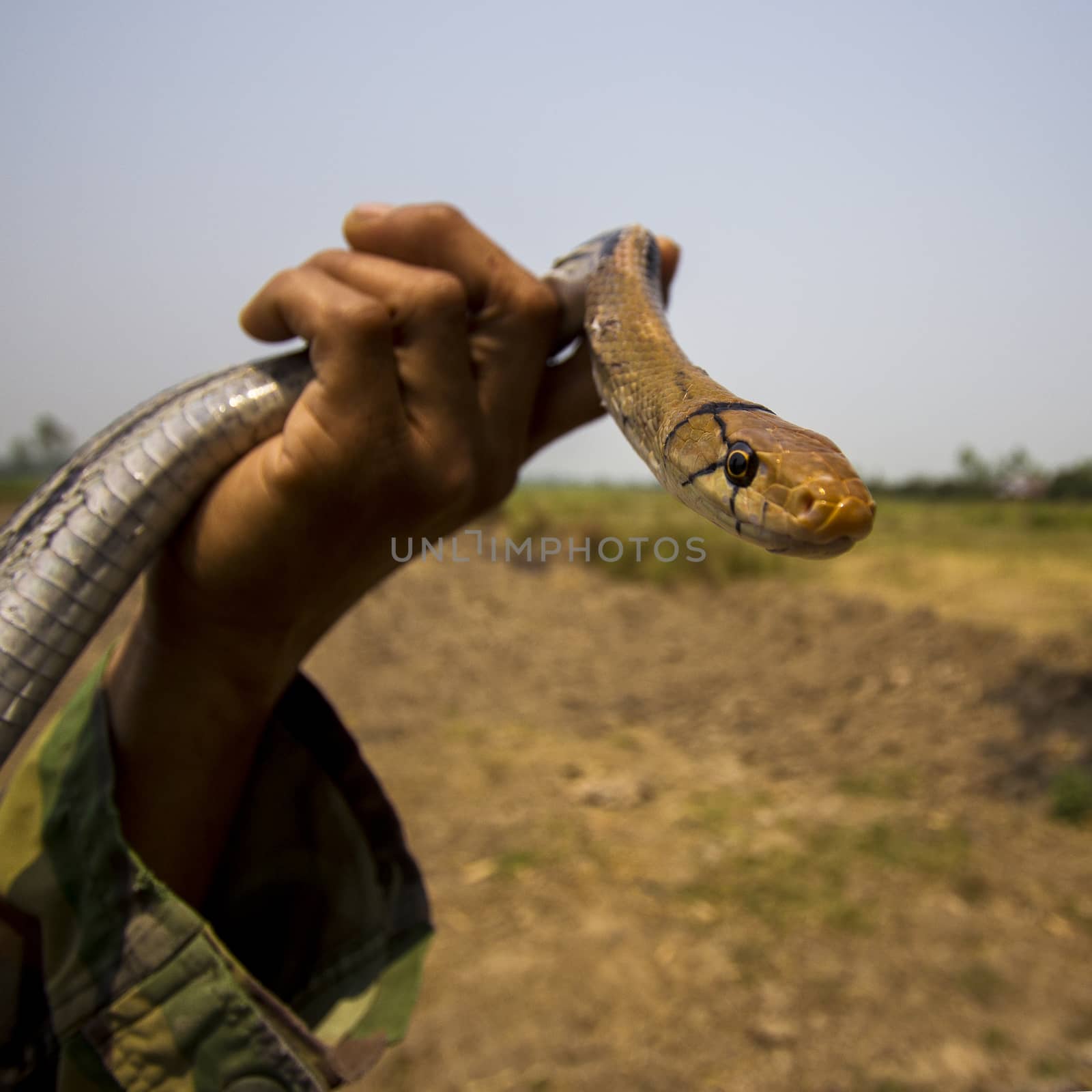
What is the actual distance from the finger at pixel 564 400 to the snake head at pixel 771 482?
491mm

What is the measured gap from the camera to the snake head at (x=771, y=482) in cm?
143

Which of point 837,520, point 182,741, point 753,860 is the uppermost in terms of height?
point 837,520

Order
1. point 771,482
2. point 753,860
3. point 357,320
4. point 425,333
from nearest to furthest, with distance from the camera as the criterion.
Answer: point 771,482 → point 357,320 → point 425,333 → point 753,860

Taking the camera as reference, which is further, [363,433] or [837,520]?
[363,433]

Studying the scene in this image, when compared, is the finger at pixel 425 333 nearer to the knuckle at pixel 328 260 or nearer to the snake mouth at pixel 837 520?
the knuckle at pixel 328 260

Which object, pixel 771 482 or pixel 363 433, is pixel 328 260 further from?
pixel 771 482

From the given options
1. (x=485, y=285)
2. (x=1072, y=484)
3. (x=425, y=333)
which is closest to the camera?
(x=425, y=333)

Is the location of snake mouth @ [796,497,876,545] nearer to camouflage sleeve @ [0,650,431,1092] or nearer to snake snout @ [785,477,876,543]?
snake snout @ [785,477,876,543]

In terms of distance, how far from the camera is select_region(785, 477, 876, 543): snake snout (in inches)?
55.6

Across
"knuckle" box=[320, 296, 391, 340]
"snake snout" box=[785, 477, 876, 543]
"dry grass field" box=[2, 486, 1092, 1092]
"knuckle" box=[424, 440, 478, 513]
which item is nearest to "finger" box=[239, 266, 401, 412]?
"knuckle" box=[320, 296, 391, 340]

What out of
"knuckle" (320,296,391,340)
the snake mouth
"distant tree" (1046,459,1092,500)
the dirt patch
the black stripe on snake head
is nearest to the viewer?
the snake mouth

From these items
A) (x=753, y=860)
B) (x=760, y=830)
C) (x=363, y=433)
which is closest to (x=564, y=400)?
(x=363, y=433)

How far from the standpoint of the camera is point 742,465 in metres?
1.60

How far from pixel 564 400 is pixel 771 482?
851 millimetres
